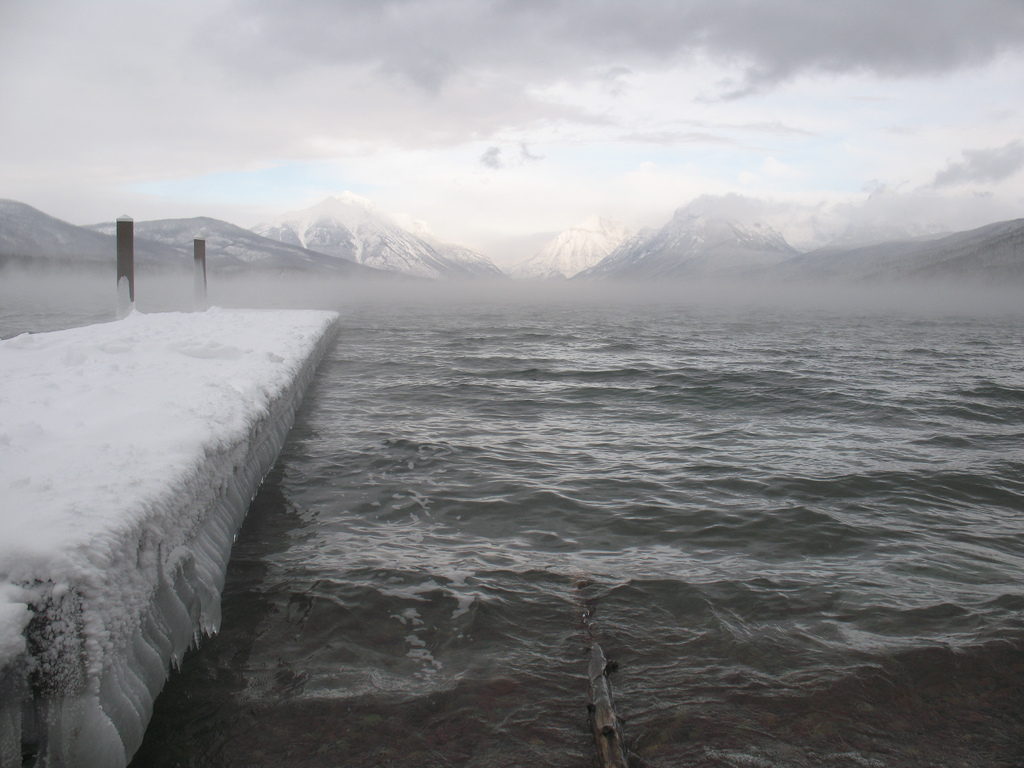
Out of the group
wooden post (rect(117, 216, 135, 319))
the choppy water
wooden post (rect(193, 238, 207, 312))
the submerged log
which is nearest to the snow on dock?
the choppy water

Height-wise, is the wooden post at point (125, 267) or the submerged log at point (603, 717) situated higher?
the wooden post at point (125, 267)

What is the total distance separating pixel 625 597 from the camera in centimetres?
506

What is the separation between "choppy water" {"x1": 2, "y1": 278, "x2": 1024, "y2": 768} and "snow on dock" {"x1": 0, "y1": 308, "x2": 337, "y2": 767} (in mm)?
454

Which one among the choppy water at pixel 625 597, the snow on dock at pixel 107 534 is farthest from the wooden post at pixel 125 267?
the snow on dock at pixel 107 534

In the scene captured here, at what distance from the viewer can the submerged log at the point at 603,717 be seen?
330 cm

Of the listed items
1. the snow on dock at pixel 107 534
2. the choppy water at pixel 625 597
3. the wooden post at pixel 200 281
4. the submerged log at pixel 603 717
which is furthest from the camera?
the wooden post at pixel 200 281

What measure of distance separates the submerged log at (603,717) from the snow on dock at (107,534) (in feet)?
7.38

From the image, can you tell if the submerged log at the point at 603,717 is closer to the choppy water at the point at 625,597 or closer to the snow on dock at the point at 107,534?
the choppy water at the point at 625,597

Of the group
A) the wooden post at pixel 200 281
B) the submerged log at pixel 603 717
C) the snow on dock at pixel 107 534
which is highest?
the wooden post at pixel 200 281

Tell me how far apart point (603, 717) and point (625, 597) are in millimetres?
1545

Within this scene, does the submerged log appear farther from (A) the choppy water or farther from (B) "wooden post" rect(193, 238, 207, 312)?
(B) "wooden post" rect(193, 238, 207, 312)

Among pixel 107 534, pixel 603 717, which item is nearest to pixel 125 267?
pixel 107 534

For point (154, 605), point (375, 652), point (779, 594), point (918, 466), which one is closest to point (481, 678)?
point (375, 652)

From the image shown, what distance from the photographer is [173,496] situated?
153 inches
